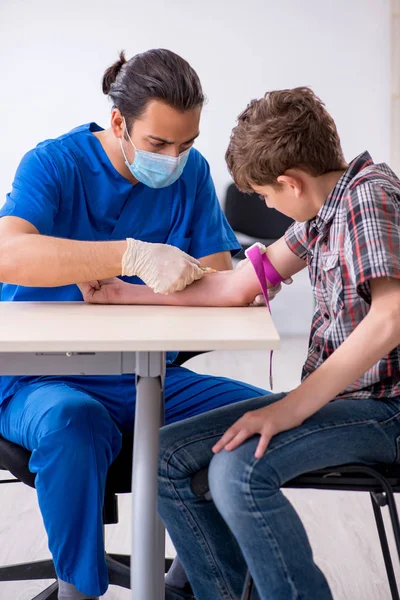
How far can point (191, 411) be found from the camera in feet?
4.62

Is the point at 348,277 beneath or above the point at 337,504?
above

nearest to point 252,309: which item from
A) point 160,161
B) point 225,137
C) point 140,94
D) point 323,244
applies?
point 323,244

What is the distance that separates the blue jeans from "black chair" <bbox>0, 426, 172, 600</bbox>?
0.31 ft

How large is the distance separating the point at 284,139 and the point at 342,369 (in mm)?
387

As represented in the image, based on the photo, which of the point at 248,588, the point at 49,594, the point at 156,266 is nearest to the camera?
the point at 248,588

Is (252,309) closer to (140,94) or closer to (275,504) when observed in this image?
(275,504)

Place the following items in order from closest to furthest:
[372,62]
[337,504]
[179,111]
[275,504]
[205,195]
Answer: [275,504], [179,111], [205,195], [337,504], [372,62]

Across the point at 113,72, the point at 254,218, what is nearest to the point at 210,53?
the point at 254,218

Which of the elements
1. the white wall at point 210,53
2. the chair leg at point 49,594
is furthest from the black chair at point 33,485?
the white wall at point 210,53

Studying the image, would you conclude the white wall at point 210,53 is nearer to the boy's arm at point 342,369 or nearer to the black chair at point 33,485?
the black chair at point 33,485

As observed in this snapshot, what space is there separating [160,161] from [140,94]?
13 centimetres

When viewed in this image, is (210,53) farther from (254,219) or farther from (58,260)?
(58,260)

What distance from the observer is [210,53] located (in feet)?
15.5

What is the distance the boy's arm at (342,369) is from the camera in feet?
3.34
